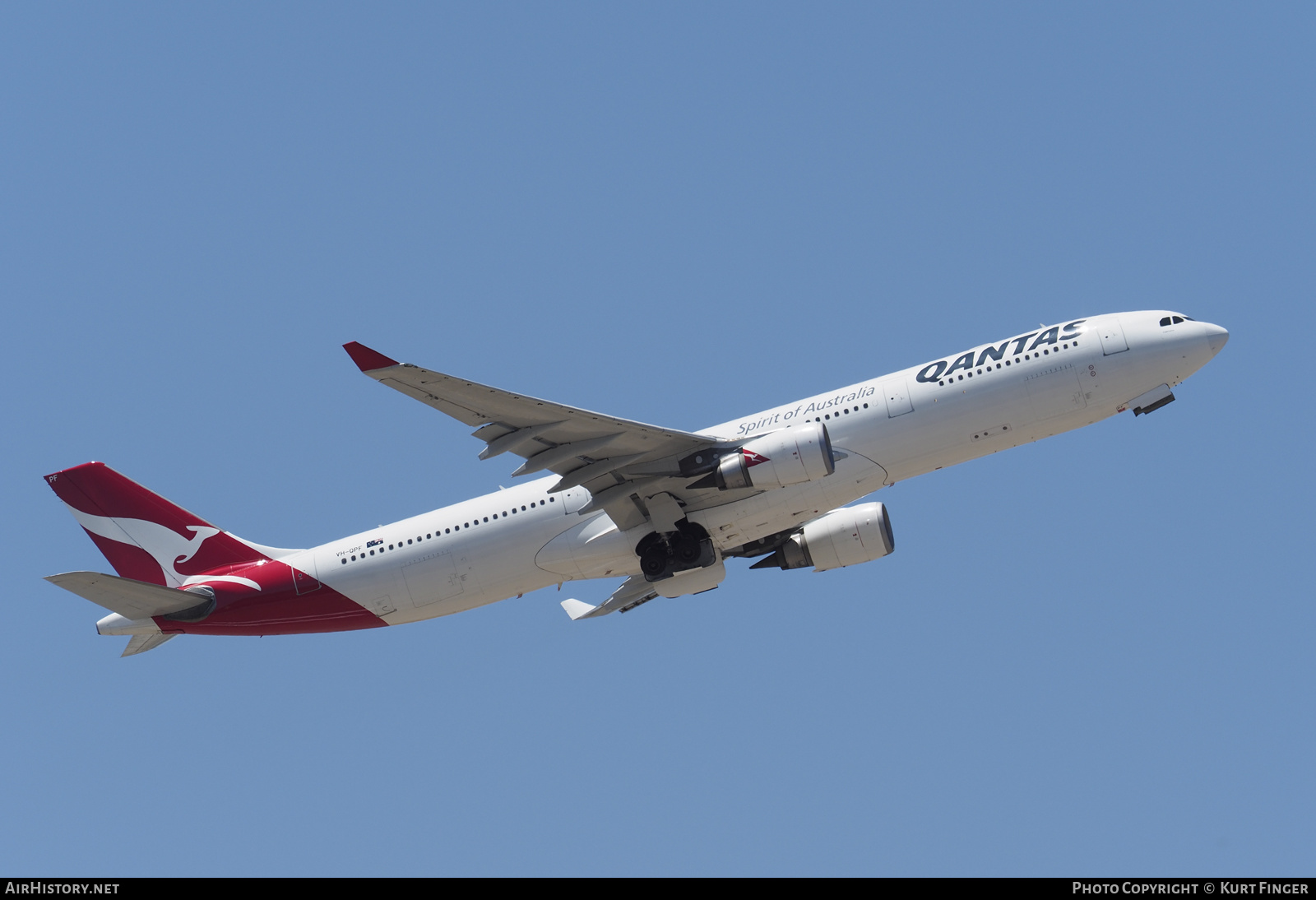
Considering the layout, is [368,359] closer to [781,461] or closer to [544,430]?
[544,430]

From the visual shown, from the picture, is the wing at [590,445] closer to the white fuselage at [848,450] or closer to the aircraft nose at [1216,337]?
the white fuselage at [848,450]

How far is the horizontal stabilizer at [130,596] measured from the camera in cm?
3409

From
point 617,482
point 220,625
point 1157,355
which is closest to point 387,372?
point 617,482

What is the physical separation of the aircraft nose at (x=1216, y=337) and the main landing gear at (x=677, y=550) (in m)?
13.0

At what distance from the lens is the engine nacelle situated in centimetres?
3256

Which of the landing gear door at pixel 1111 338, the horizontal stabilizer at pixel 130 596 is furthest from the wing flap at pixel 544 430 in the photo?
the horizontal stabilizer at pixel 130 596

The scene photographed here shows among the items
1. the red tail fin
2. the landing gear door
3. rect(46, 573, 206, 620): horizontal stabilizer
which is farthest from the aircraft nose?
rect(46, 573, 206, 620): horizontal stabilizer

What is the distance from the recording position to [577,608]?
40375 mm

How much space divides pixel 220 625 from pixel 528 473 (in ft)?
33.0

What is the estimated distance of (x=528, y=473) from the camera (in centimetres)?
3294

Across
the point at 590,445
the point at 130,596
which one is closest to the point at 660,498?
the point at 590,445

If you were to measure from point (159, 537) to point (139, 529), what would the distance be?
636 millimetres

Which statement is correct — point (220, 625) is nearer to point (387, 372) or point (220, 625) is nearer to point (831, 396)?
point (387, 372)
